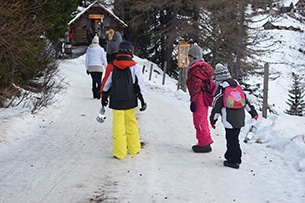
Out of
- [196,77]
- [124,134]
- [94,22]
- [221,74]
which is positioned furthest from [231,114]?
[94,22]

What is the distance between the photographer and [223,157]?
7.03 meters

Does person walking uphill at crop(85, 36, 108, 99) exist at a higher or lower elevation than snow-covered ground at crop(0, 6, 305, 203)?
higher

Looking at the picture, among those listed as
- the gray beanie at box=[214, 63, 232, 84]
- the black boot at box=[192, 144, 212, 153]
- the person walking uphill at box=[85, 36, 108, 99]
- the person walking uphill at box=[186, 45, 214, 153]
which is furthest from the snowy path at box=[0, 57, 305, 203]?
the person walking uphill at box=[85, 36, 108, 99]

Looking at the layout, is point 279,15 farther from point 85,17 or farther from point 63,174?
point 63,174

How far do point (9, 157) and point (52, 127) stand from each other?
7.35ft

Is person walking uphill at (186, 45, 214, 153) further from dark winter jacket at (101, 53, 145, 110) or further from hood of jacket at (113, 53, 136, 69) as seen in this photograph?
hood of jacket at (113, 53, 136, 69)

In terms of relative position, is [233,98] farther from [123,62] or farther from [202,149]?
[123,62]

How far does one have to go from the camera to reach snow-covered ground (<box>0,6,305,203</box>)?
5.27 meters

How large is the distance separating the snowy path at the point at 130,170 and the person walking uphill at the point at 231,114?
0.21 metres

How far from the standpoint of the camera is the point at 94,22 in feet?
119

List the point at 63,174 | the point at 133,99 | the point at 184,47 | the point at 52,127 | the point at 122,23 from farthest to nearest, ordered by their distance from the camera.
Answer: the point at 122,23 < the point at 184,47 < the point at 52,127 < the point at 133,99 < the point at 63,174

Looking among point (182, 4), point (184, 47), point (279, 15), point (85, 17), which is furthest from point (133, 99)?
point (85, 17)

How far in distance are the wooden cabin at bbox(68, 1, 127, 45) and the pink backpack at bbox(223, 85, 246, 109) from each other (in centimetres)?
2909

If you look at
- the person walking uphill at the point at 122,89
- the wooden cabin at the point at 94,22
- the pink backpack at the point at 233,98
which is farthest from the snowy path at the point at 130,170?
the wooden cabin at the point at 94,22
